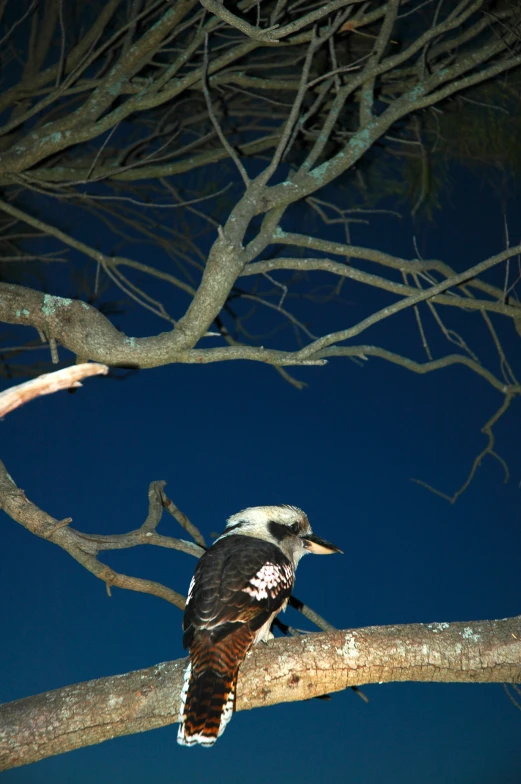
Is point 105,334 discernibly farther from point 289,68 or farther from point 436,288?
point 289,68

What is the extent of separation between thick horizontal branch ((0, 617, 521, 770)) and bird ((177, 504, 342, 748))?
58mm

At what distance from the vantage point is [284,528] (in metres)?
2.71

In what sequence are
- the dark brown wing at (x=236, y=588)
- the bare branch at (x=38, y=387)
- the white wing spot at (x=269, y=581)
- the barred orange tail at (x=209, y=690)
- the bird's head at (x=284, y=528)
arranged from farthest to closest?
the bird's head at (x=284, y=528) → the white wing spot at (x=269, y=581) → the dark brown wing at (x=236, y=588) → the barred orange tail at (x=209, y=690) → the bare branch at (x=38, y=387)

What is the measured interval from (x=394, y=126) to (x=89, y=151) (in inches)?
61.1

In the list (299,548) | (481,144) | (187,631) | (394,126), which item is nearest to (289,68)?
(394,126)

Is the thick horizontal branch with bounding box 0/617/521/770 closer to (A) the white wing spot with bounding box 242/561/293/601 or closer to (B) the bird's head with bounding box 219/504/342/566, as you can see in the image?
(A) the white wing spot with bounding box 242/561/293/601

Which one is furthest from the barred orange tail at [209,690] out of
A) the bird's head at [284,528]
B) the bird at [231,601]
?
the bird's head at [284,528]

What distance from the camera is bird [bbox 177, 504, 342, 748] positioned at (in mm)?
1938

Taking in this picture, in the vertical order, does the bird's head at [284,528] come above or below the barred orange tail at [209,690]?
above

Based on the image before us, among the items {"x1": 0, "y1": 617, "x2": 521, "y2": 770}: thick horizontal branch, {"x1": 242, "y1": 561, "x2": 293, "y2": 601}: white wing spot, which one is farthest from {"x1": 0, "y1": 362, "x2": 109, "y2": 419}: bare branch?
{"x1": 242, "y1": 561, "x2": 293, "y2": 601}: white wing spot

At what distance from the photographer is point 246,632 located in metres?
2.13

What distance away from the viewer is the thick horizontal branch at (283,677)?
192cm

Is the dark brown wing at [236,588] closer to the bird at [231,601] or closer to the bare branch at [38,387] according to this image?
the bird at [231,601]

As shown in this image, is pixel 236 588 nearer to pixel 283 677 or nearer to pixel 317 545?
pixel 283 677
